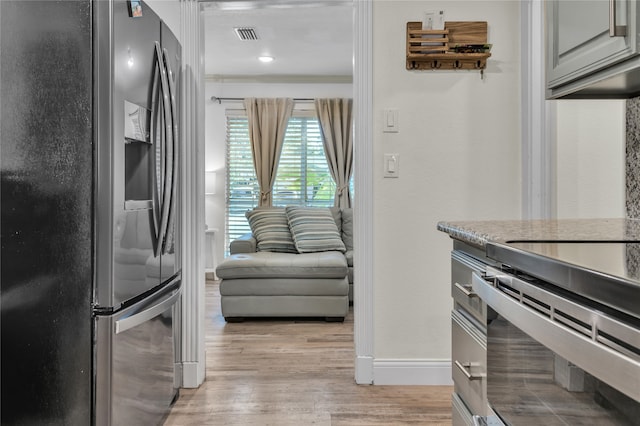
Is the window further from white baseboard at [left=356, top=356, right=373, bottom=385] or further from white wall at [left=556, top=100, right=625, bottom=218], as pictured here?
white wall at [left=556, top=100, right=625, bottom=218]

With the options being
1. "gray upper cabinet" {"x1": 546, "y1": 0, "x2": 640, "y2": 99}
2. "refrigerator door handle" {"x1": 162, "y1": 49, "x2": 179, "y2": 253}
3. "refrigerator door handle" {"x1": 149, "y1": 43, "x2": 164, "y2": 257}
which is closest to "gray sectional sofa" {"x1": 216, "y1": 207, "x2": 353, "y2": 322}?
"refrigerator door handle" {"x1": 162, "y1": 49, "x2": 179, "y2": 253}

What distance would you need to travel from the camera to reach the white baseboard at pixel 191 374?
2619mm

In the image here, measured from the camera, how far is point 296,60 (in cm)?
534

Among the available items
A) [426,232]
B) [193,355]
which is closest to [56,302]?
[193,355]

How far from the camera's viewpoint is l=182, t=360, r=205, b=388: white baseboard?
2619 mm

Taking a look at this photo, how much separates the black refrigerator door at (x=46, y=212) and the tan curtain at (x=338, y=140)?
4.45 metres

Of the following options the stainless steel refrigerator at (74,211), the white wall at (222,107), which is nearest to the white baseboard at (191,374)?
the stainless steel refrigerator at (74,211)

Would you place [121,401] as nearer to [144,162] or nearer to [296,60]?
[144,162]

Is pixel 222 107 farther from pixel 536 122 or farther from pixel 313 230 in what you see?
pixel 536 122

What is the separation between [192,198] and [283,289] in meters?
1.55

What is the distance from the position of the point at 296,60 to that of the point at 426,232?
10.9 ft

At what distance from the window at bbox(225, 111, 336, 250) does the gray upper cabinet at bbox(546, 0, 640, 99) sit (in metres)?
4.33

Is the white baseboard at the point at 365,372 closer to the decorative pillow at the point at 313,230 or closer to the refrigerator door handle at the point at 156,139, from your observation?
the refrigerator door handle at the point at 156,139

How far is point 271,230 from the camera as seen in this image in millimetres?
4715
